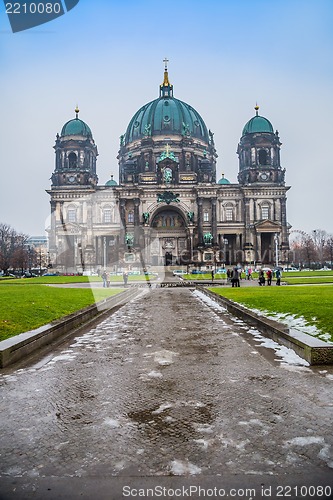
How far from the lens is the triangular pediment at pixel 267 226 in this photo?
7562 cm

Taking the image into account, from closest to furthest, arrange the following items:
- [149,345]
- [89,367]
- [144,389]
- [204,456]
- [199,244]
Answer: [204,456] → [144,389] → [89,367] → [149,345] → [199,244]

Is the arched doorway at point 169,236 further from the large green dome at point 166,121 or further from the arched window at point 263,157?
the arched window at point 263,157

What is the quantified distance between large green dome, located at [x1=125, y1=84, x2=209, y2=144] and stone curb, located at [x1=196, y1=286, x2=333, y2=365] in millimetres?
73399

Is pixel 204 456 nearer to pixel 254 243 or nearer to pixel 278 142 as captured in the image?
pixel 254 243

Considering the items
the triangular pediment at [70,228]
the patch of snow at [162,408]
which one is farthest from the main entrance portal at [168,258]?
the patch of snow at [162,408]

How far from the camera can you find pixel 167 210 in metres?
80.6

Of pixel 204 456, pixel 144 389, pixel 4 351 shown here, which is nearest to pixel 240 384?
pixel 144 389

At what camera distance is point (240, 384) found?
6.43 meters

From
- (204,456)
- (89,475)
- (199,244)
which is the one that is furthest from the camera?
(199,244)

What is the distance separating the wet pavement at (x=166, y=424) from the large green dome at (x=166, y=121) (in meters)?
78.2

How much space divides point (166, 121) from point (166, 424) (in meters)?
82.9

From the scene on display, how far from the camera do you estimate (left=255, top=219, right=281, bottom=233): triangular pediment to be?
75.6 m

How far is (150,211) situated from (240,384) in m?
71.8

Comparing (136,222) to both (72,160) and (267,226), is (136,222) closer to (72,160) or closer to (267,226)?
(72,160)
